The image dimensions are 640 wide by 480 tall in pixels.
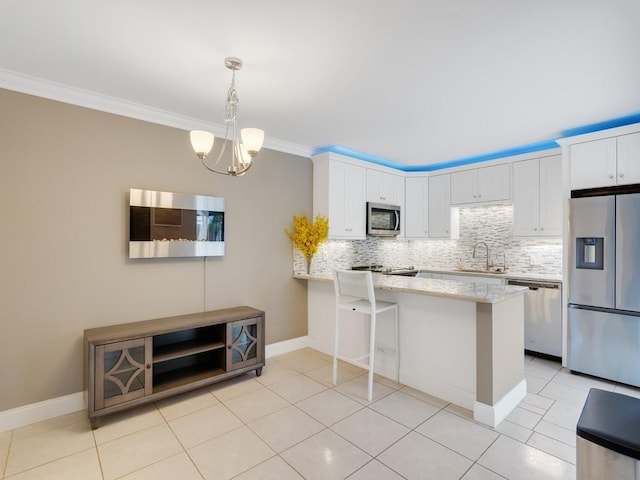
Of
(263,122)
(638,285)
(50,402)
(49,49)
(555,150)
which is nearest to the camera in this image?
(49,49)

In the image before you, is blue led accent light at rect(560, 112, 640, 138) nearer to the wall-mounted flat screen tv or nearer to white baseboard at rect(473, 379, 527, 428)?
white baseboard at rect(473, 379, 527, 428)

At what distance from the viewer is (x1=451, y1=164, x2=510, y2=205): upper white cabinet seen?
13.8 feet

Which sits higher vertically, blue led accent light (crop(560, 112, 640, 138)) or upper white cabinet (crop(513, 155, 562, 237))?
blue led accent light (crop(560, 112, 640, 138))

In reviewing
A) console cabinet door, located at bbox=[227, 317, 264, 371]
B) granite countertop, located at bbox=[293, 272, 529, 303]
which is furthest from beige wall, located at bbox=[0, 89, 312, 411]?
granite countertop, located at bbox=[293, 272, 529, 303]

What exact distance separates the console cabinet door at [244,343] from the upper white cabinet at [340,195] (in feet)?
4.91

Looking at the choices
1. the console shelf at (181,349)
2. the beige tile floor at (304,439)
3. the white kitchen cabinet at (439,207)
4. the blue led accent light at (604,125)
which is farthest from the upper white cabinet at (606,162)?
the console shelf at (181,349)

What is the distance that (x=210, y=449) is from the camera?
6.79 feet

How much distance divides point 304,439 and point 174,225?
2.12 metres

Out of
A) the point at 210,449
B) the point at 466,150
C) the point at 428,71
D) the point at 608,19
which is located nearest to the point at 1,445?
the point at 210,449

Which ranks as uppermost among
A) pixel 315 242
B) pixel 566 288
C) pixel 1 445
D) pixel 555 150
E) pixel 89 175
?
pixel 555 150

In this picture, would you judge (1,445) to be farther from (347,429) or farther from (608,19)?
(608,19)

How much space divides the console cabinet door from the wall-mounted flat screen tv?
76 cm

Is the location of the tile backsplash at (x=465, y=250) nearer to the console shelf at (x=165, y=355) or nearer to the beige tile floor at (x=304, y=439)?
the console shelf at (x=165, y=355)

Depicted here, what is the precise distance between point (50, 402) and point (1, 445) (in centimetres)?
36
